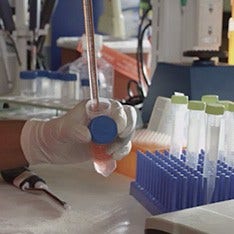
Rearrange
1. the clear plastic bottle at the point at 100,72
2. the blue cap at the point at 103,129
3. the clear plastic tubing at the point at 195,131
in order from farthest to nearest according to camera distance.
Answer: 1. the clear plastic bottle at the point at 100,72
2. the clear plastic tubing at the point at 195,131
3. the blue cap at the point at 103,129

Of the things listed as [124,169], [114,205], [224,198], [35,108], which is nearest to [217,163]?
[224,198]

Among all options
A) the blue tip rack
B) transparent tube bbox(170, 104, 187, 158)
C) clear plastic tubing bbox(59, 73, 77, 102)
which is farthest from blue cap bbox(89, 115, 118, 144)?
clear plastic tubing bbox(59, 73, 77, 102)

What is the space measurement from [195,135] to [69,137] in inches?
9.1

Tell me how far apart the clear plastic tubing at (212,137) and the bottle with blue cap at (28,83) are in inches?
37.7

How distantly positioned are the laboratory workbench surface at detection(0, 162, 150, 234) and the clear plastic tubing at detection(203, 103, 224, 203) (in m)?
0.14

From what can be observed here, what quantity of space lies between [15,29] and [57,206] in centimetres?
110

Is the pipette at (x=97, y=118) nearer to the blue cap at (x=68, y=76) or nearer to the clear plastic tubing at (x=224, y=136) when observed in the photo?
the clear plastic tubing at (x=224, y=136)

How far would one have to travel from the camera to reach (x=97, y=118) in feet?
3.08

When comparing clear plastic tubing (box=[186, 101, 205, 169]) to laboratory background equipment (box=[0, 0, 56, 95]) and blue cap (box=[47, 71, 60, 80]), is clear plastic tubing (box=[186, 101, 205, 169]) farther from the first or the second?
laboratory background equipment (box=[0, 0, 56, 95])

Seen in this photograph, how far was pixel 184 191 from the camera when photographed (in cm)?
94

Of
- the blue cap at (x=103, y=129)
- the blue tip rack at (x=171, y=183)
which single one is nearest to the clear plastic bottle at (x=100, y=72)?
the blue tip rack at (x=171, y=183)

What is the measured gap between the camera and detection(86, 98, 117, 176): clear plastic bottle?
93cm

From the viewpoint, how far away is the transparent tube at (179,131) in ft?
3.70

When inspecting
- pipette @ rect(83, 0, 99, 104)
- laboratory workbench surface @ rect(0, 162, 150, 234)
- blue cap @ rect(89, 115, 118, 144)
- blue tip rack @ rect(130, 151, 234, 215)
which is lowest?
laboratory workbench surface @ rect(0, 162, 150, 234)
